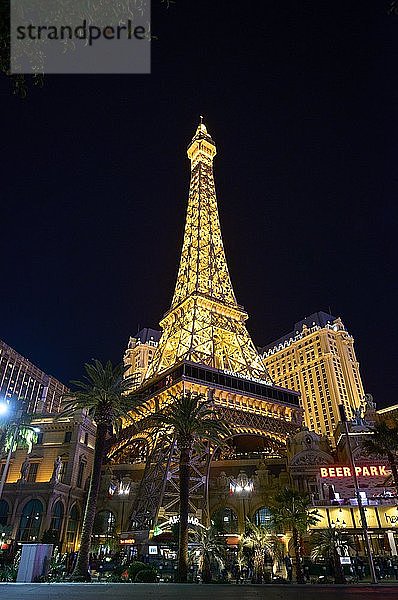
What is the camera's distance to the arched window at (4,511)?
146ft

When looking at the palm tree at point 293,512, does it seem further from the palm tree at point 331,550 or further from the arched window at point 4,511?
the arched window at point 4,511

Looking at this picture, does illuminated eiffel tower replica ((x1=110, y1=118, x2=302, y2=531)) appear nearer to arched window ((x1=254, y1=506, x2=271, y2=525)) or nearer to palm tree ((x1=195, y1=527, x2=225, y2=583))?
arched window ((x1=254, y1=506, x2=271, y2=525))

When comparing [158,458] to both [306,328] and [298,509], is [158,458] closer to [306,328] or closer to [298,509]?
[298,509]

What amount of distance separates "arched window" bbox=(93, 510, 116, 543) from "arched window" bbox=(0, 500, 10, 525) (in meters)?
9.59

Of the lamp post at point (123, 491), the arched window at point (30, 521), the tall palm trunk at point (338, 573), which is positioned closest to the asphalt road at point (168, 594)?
the tall palm trunk at point (338, 573)

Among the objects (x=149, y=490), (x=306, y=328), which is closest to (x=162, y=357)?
(x=149, y=490)

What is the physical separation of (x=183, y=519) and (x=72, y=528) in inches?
1080

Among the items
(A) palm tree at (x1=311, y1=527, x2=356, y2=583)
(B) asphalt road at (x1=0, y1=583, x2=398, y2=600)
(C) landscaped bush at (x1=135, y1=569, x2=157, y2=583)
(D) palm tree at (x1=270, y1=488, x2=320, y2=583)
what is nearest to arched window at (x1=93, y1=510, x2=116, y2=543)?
(D) palm tree at (x1=270, y1=488, x2=320, y2=583)

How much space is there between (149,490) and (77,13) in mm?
47834

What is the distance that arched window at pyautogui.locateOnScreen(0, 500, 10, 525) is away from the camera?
44469 mm

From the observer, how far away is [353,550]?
3788 centimetres

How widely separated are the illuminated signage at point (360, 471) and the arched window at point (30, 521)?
101ft

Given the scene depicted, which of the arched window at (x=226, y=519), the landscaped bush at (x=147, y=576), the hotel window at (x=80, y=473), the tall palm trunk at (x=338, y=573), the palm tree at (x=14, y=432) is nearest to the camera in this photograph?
the landscaped bush at (x=147, y=576)

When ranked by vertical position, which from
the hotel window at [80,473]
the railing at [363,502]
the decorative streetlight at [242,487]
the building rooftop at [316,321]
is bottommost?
the railing at [363,502]
